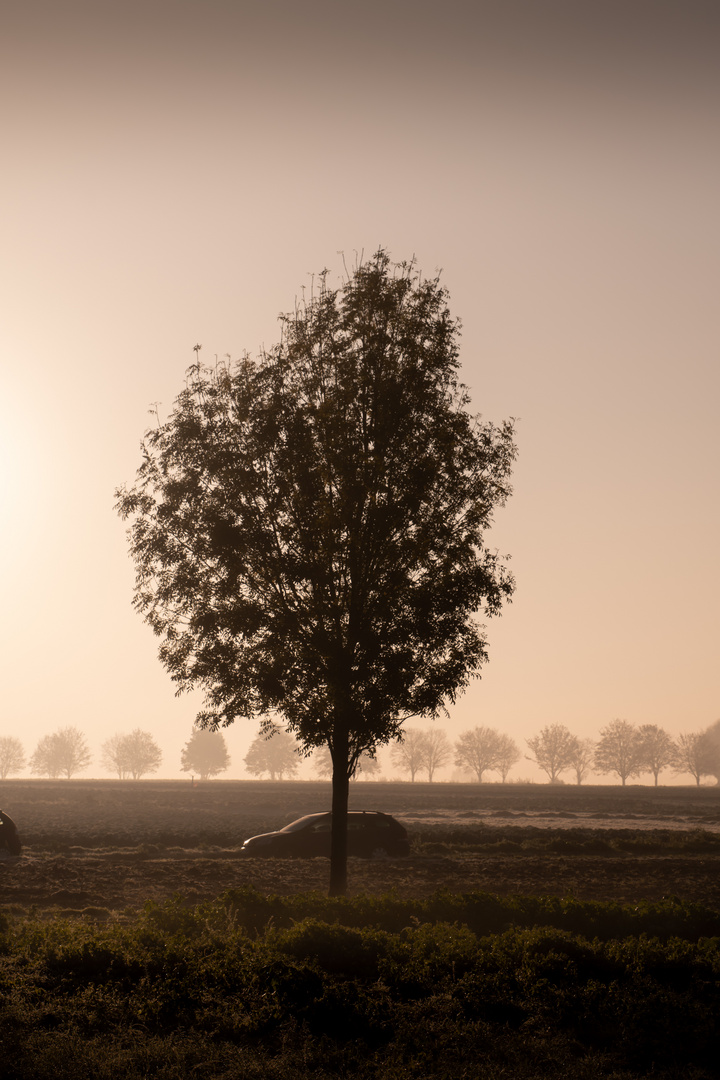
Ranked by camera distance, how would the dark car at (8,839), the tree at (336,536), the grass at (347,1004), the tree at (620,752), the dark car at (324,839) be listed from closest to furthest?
the grass at (347,1004)
the tree at (336,536)
the dark car at (8,839)
the dark car at (324,839)
the tree at (620,752)

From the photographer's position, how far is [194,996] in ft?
29.7

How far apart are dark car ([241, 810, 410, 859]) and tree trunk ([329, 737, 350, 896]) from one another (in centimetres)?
955

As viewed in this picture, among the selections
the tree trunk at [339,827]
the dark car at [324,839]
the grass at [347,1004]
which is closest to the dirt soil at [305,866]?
the dark car at [324,839]

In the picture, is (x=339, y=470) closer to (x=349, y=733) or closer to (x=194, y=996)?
(x=349, y=733)

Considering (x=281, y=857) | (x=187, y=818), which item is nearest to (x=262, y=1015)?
(x=281, y=857)

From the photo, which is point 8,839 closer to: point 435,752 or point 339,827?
point 339,827

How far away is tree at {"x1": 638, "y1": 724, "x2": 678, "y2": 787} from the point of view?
163 meters

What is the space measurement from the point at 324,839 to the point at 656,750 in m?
154

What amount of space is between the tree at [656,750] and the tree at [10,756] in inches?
5238

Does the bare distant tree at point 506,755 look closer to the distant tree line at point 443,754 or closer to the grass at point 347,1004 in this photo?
the distant tree line at point 443,754

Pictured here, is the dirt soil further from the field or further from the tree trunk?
the tree trunk

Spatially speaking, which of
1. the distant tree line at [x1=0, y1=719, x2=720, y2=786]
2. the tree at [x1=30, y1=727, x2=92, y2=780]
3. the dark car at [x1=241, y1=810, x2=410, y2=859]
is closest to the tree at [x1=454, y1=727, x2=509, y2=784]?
the distant tree line at [x1=0, y1=719, x2=720, y2=786]

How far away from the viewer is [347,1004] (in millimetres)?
8797

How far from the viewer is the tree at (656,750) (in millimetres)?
162875
